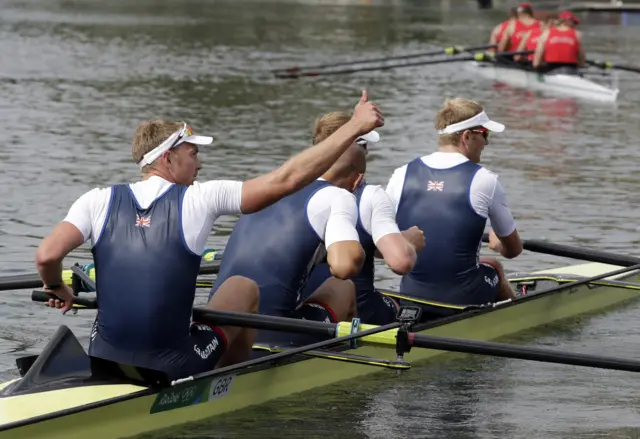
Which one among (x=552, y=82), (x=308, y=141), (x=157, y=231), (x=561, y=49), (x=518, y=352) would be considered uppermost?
(x=157, y=231)

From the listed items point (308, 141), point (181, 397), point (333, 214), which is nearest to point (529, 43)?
point (308, 141)

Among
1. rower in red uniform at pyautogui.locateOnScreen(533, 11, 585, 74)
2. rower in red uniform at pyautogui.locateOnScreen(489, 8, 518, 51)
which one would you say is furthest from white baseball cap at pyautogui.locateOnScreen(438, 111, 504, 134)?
rower in red uniform at pyautogui.locateOnScreen(489, 8, 518, 51)

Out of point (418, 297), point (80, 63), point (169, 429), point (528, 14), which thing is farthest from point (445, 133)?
point (80, 63)

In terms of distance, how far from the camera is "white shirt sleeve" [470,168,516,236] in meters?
8.62

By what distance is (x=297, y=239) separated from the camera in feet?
23.6

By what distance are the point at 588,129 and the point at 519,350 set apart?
14908mm

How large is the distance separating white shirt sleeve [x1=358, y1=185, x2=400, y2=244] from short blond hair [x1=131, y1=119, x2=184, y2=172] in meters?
1.31

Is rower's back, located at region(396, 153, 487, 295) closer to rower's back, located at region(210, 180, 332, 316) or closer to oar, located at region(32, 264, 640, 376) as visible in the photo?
rower's back, located at region(210, 180, 332, 316)

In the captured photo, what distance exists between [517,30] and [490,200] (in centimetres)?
1949

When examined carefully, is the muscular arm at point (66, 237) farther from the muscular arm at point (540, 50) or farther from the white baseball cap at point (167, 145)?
the muscular arm at point (540, 50)

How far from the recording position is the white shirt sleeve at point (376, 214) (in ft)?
24.2

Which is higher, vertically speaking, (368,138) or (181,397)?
(368,138)

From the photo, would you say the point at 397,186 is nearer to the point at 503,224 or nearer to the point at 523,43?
the point at 503,224

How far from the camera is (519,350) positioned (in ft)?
22.3
